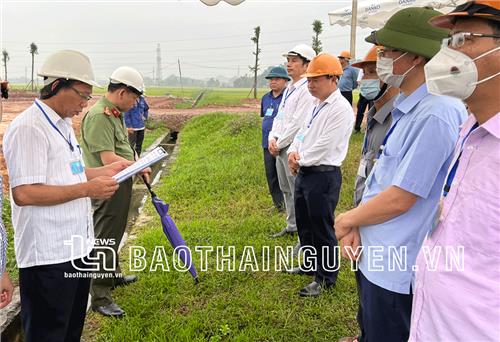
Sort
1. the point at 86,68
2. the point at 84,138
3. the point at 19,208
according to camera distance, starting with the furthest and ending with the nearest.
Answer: the point at 84,138 < the point at 86,68 < the point at 19,208

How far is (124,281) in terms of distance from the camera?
349 cm

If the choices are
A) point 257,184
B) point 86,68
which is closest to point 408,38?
point 86,68

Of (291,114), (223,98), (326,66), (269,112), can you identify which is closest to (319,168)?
(326,66)

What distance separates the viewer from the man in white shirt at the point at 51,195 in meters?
1.92

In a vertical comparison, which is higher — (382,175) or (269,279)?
(382,175)

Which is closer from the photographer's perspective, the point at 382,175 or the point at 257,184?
the point at 382,175

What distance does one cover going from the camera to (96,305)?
311cm

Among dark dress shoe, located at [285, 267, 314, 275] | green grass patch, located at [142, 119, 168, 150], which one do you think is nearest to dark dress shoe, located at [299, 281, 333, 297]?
dark dress shoe, located at [285, 267, 314, 275]

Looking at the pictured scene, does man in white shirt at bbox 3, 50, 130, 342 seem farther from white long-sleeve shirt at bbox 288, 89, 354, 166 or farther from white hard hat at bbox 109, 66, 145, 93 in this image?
white long-sleeve shirt at bbox 288, 89, 354, 166

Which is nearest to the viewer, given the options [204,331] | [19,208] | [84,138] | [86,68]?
[19,208]

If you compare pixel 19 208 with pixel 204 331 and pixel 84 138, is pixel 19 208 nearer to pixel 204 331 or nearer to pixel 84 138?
pixel 84 138

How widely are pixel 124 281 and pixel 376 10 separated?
6.60 metres

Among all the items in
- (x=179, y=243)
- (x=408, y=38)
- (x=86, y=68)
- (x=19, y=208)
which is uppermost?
(x=408, y=38)

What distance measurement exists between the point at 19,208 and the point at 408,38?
2104 millimetres
